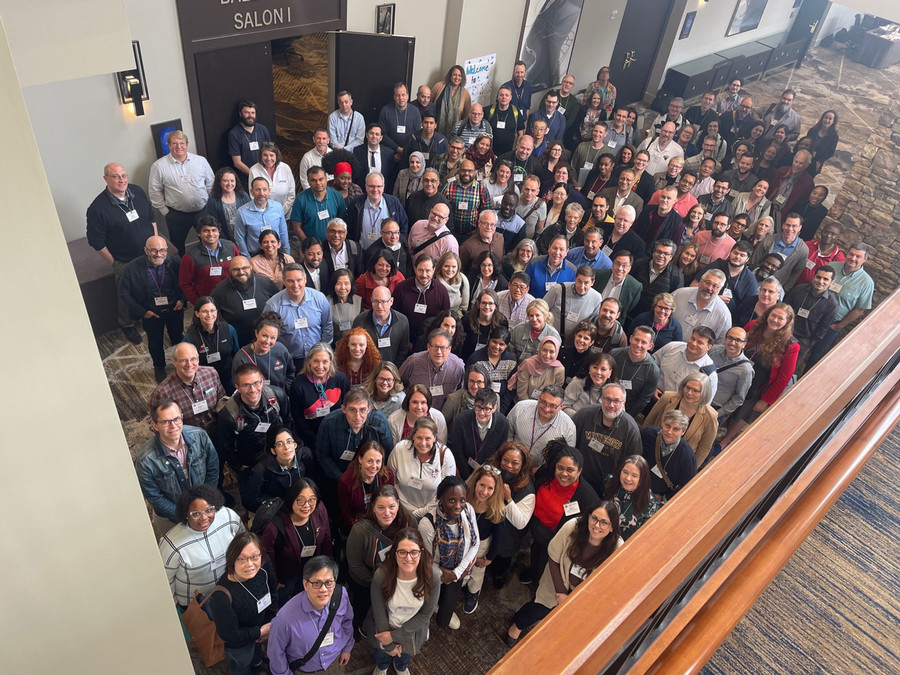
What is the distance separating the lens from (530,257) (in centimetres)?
620

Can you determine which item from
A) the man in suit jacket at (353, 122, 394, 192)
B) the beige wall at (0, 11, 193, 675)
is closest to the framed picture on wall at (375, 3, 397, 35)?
the man in suit jacket at (353, 122, 394, 192)

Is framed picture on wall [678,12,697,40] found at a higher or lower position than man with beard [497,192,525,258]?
higher

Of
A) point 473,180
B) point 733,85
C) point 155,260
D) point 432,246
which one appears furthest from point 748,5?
point 155,260

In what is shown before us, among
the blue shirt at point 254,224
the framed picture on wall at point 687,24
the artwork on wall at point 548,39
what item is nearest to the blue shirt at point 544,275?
the blue shirt at point 254,224

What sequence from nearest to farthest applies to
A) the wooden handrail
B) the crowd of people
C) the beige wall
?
the beige wall < the wooden handrail < the crowd of people

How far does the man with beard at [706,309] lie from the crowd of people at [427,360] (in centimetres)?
2

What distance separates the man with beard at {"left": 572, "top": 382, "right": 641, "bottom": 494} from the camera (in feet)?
14.8

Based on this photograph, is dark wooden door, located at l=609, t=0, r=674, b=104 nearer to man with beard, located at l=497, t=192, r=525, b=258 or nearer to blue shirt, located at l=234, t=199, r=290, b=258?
man with beard, located at l=497, t=192, r=525, b=258

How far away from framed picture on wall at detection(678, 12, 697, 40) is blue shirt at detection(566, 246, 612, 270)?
31.3 feet

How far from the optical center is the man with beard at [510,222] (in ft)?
21.6

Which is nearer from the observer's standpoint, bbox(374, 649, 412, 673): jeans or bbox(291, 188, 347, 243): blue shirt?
bbox(374, 649, 412, 673): jeans

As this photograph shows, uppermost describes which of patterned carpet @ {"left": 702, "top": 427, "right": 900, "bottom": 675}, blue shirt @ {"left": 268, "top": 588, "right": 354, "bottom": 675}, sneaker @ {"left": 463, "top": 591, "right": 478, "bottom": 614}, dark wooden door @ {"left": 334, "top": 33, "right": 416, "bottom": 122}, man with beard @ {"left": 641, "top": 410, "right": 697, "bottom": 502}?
patterned carpet @ {"left": 702, "top": 427, "right": 900, "bottom": 675}

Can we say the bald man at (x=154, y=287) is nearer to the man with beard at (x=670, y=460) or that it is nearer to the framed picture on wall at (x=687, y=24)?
the man with beard at (x=670, y=460)

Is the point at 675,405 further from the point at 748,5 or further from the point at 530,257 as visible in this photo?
the point at 748,5
